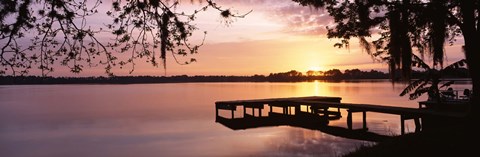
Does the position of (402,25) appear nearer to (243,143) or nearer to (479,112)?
(479,112)

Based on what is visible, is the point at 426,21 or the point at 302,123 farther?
the point at 302,123

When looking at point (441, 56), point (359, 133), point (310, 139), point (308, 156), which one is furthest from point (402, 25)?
point (310, 139)

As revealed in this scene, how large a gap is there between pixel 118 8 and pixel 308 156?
47.5 feet

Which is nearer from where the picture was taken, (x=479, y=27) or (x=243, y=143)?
(x=479, y=27)

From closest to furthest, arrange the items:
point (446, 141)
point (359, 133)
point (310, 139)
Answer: point (446, 141) < point (359, 133) < point (310, 139)

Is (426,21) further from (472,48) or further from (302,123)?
(302,123)

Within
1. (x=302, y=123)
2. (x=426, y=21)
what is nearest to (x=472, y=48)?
(x=426, y=21)

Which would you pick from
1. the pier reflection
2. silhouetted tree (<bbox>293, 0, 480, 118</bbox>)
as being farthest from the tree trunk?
the pier reflection

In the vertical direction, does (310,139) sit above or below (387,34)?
below

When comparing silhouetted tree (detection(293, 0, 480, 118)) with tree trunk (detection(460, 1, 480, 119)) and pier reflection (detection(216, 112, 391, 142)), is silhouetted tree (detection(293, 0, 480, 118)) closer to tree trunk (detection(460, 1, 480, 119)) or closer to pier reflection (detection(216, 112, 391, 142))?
tree trunk (detection(460, 1, 480, 119))

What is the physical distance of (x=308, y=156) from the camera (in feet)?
61.8

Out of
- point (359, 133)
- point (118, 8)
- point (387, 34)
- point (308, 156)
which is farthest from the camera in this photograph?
point (359, 133)

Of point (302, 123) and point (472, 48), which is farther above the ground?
point (472, 48)

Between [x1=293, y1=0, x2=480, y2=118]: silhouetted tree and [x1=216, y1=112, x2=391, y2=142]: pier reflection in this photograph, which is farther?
[x1=216, y1=112, x2=391, y2=142]: pier reflection
